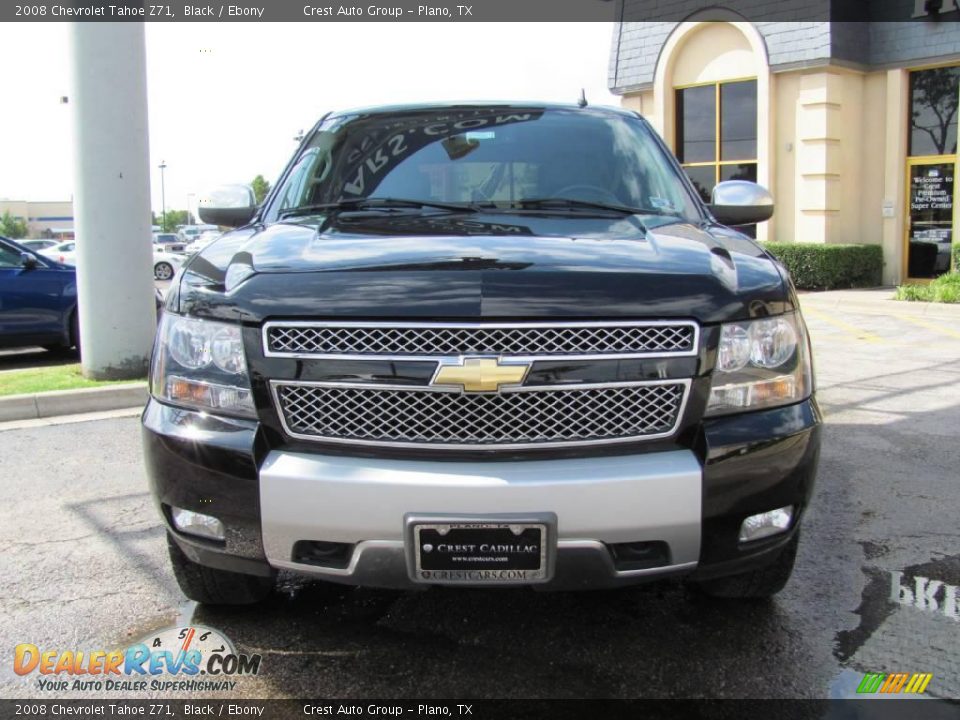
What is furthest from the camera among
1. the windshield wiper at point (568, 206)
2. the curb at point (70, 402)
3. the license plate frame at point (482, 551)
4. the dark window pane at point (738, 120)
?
the dark window pane at point (738, 120)

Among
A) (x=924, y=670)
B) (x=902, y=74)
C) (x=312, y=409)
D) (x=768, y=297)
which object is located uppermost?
(x=902, y=74)

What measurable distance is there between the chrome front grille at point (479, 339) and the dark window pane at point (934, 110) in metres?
15.8

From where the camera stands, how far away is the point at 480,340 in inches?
92.3

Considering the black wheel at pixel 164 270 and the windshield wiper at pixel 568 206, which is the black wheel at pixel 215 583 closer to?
the windshield wiper at pixel 568 206

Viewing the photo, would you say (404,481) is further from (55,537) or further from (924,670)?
(55,537)

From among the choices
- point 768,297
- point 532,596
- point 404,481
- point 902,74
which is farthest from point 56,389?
point 902,74

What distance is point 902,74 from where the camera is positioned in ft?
52.3

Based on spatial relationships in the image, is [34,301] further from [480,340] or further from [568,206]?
[480,340]

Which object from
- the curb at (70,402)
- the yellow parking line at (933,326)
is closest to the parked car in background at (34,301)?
the curb at (70,402)

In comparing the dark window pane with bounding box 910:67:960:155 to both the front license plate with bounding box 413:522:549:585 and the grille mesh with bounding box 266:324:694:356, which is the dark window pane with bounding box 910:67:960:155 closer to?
the grille mesh with bounding box 266:324:694:356

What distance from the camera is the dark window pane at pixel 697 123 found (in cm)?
1806

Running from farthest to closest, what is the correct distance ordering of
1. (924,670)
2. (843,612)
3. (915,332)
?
(915,332) → (843,612) → (924,670)

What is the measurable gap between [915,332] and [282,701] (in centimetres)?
972

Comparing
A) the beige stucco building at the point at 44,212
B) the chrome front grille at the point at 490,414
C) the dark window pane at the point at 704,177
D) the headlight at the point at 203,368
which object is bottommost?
the chrome front grille at the point at 490,414
